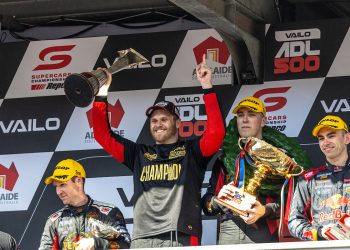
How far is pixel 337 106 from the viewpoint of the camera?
9422 millimetres

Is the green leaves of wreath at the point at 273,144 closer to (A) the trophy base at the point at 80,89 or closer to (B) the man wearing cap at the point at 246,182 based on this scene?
(B) the man wearing cap at the point at 246,182

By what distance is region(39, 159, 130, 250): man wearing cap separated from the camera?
27.7ft

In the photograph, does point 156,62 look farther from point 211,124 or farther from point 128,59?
point 211,124

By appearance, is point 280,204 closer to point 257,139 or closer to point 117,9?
point 257,139

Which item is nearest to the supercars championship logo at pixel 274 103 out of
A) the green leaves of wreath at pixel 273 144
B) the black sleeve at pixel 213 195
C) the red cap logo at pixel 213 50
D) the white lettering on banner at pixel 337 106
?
the white lettering on banner at pixel 337 106

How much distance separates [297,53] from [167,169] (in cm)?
168

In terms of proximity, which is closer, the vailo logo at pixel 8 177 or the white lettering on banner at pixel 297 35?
the white lettering on banner at pixel 297 35

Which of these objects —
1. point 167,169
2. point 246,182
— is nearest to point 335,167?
point 246,182

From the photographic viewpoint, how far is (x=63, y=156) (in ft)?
32.8

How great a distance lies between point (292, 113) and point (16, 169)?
2.17 meters

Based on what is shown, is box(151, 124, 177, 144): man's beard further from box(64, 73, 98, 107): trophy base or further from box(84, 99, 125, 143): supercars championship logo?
box(84, 99, 125, 143): supercars championship logo

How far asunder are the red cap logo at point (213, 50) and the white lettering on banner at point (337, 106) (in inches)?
32.9

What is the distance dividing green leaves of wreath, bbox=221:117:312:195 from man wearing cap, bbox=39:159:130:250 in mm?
813

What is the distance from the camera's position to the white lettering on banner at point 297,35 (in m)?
9.58
